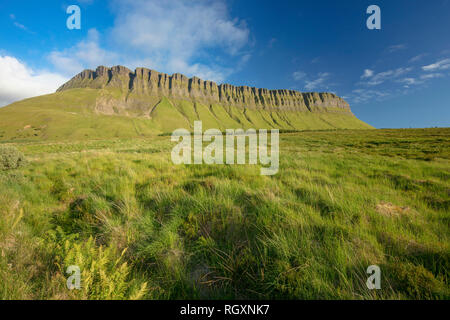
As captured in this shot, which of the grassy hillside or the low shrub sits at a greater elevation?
the grassy hillside

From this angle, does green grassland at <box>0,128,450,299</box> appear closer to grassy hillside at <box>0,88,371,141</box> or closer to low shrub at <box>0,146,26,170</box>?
low shrub at <box>0,146,26,170</box>

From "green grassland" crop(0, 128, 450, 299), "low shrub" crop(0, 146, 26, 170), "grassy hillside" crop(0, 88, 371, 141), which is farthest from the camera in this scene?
"grassy hillside" crop(0, 88, 371, 141)

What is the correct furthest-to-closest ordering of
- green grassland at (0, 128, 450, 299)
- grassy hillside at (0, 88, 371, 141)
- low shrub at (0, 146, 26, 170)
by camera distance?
grassy hillside at (0, 88, 371, 141) → low shrub at (0, 146, 26, 170) → green grassland at (0, 128, 450, 299)

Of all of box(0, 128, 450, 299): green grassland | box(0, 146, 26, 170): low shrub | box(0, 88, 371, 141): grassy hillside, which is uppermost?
box(0, 88, 371, 141): grassy hillside

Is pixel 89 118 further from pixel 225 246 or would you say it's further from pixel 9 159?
pixel 225 246

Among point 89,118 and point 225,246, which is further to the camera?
point 89,118

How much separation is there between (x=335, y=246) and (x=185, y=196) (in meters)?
2.68

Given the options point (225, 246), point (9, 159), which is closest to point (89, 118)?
point (9, 159)

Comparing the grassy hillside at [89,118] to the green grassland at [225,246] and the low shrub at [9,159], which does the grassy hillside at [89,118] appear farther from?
the green grassland at [225,246]

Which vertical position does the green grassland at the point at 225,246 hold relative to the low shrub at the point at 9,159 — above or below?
below

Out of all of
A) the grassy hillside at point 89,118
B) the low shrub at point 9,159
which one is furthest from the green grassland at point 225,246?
the grassy hillside at point 89,118

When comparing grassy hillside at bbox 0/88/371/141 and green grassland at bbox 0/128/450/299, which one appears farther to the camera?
grassy hillside at bbox 0/88/371/141

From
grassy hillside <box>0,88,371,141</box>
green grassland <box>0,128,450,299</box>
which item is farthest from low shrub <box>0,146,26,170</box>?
grassy hillside <box>0,88,371,141</box>
